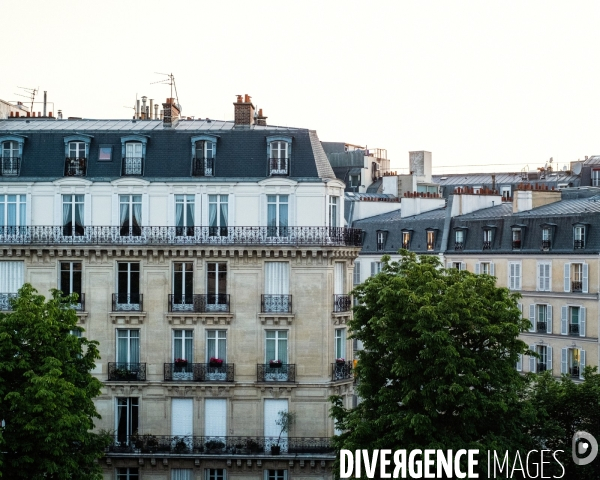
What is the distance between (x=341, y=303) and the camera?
157 feet

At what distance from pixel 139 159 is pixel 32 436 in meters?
13.9

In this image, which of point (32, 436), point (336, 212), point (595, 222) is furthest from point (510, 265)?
point (32, 436)

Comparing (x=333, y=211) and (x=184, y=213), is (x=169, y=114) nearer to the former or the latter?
(x=184, y=213)

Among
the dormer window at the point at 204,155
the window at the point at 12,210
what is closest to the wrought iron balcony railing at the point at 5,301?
the window at the point at 12,210

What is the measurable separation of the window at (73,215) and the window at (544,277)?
2738 cm

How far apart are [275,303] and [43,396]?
12314 mm

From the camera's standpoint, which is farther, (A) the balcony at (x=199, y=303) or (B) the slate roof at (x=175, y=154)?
(B) the slate roof at (x=175, y=154)

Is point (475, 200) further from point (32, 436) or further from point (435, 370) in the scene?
point (32, 436)

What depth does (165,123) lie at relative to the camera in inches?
1993

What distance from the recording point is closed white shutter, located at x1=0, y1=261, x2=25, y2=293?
156 feet

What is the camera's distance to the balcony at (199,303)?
4709cm

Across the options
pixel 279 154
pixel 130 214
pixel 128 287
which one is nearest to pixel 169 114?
pixel 130 214

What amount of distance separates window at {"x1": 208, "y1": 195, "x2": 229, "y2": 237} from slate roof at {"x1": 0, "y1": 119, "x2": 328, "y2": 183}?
79cm

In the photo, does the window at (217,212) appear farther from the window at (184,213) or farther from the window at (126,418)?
the window at (126,418)
